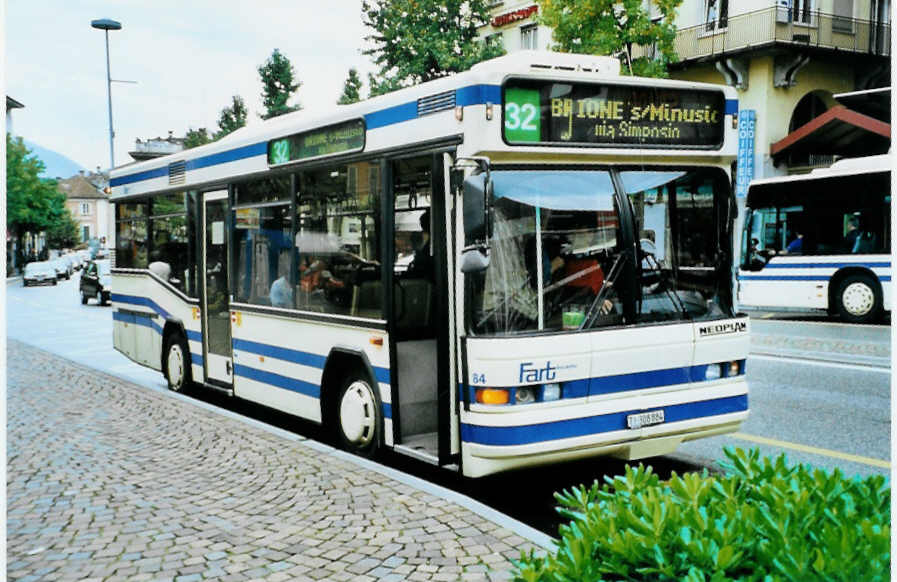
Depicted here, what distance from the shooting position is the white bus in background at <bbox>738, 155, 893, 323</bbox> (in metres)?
18.2

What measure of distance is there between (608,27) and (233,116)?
32.5 m

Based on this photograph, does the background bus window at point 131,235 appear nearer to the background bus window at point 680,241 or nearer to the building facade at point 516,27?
the background bus window at point 680,241

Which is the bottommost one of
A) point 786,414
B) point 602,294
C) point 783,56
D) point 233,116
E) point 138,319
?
point 786,414

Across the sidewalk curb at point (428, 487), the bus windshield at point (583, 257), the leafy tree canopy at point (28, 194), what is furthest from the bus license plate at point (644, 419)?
the leafy tree canopy at point (28, 194)

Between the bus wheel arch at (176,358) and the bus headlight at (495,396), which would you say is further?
the bus wheel arch at (176,358)

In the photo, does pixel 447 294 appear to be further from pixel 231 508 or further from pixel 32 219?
pixel 32 219

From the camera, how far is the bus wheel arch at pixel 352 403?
7234 mm

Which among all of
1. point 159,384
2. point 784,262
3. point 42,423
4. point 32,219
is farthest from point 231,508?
point 32,219

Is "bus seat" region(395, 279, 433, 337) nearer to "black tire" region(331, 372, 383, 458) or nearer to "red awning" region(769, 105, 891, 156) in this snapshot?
"black tire" region(331, 372, 383, 458)

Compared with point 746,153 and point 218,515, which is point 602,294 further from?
point 746,153

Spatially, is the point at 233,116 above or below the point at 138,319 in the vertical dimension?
above

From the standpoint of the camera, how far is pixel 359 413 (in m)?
7.36

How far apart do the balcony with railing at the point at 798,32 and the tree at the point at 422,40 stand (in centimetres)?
834

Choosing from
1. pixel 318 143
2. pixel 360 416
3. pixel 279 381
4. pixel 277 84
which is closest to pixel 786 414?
pixel 360 416
